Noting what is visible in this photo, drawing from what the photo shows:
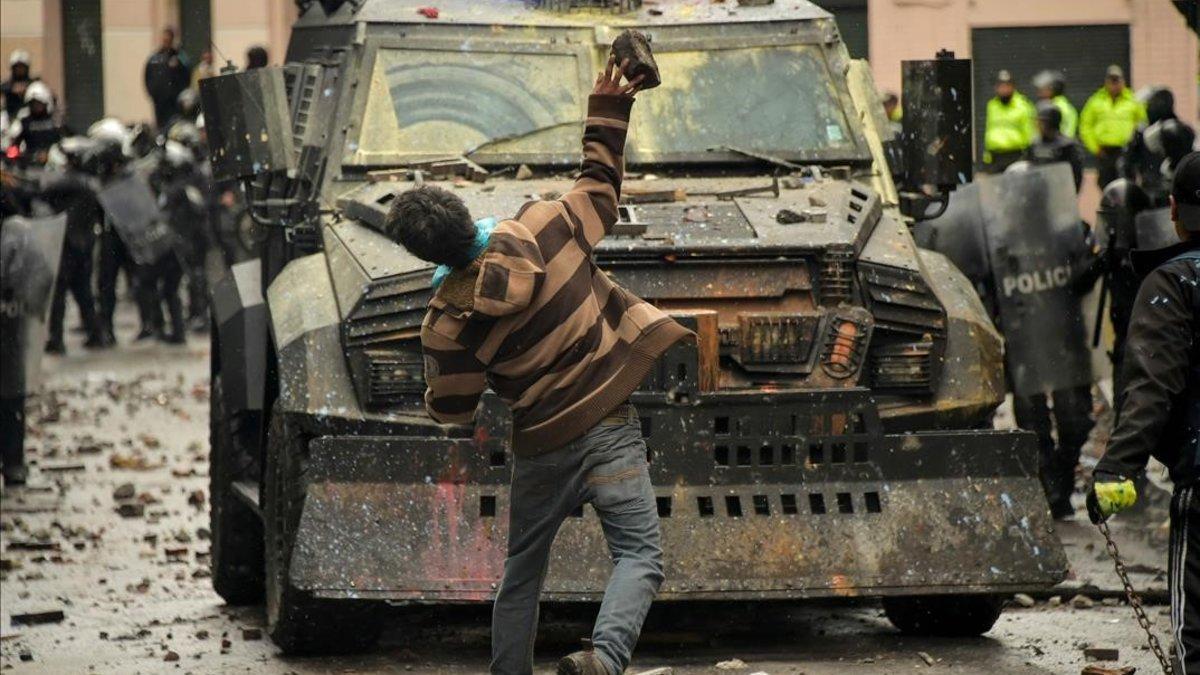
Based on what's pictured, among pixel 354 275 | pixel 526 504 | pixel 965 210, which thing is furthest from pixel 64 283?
pixel 526 504

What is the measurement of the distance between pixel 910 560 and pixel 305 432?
2.16 m

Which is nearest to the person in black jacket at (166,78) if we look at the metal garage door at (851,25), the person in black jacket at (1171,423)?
the metal garage door at (851,25)

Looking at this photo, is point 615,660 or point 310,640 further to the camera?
point 310,640

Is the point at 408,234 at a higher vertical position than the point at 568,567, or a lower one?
higher

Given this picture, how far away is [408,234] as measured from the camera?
7.07m

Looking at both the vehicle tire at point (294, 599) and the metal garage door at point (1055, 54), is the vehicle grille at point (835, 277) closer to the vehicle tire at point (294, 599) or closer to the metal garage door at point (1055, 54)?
the vehicle tire at point (294, 599)

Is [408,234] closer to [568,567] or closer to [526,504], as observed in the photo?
[526,504]

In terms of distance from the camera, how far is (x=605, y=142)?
7.39 meters

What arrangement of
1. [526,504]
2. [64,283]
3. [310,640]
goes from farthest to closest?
[64,283], [310,640], [526,504]

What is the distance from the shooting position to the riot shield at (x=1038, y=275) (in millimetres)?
11695

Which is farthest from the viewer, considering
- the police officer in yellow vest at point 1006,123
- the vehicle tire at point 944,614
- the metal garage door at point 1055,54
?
the metal garage door at point 1055,54

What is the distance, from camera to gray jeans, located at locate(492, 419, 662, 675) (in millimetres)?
7004

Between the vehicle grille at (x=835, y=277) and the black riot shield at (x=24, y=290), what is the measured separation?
6.51 metres

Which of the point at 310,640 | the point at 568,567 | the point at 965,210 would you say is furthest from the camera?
the point at 965,210
